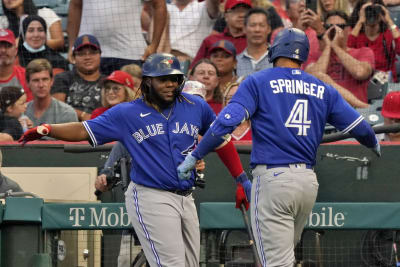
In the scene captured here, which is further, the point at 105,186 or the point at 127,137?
the point at 105,186

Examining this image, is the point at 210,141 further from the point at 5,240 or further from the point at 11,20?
A: the point at 11,20

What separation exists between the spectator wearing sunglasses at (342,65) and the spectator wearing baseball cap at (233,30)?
34.5 inches

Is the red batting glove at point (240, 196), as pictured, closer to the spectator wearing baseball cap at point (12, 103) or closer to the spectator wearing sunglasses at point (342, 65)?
the spectator wearing sunglasses at point (342, 65)

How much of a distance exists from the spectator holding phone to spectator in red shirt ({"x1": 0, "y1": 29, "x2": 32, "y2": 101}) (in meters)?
3.70

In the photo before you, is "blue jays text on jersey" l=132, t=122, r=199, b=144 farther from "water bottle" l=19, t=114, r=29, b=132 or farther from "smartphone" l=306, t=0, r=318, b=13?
"smartphone" l=306, t=0, r=318, b=13

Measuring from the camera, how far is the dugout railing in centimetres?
621

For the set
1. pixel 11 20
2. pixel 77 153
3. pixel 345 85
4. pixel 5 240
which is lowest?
pixel 5 240

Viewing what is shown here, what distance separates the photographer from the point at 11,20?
10.6 m

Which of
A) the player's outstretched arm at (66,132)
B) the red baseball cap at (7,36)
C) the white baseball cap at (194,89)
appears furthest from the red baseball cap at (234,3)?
the player's outstretched arm at (66,132)

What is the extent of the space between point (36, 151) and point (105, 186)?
1.48 m

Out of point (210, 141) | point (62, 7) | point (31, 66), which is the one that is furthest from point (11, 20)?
point (210, 141)

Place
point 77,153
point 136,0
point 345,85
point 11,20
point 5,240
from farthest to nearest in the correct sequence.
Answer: point 11,20, point 136,0, point 345,85, point 77,153, point 5,240

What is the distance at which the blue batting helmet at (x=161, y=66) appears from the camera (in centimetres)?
523

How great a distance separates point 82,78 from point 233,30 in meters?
1.79
